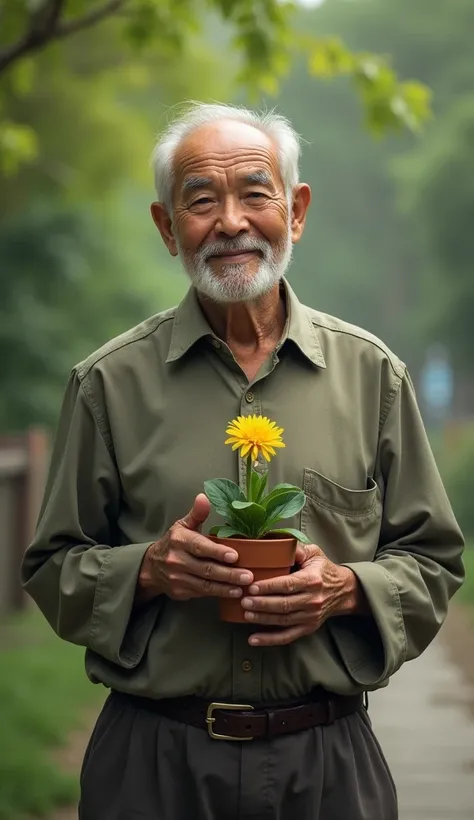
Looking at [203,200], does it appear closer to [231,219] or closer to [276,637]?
[231,219]

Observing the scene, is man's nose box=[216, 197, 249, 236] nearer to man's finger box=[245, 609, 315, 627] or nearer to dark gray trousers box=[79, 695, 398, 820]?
man's finger box=[245, 609, 315, 627]

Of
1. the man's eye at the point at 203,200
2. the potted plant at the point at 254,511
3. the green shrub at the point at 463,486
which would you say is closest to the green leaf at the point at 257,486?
the potted plant at the point at 254,511

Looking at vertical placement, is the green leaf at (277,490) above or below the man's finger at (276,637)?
above

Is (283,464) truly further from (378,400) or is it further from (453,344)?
(453,344)

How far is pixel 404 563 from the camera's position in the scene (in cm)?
292

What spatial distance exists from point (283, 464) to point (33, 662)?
5.55 metres

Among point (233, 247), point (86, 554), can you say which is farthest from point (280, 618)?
point (233, 247)

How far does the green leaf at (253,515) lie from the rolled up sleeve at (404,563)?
0.95 ft

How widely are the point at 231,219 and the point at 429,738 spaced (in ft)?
14.5

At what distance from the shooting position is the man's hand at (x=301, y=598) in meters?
2.61

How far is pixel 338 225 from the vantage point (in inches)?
1403

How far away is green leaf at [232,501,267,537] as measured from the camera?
263cm

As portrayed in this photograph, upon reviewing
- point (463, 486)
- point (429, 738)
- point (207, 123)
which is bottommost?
point (429, 738)

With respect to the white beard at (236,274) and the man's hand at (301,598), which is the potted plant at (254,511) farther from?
the white beard at (236,274)
